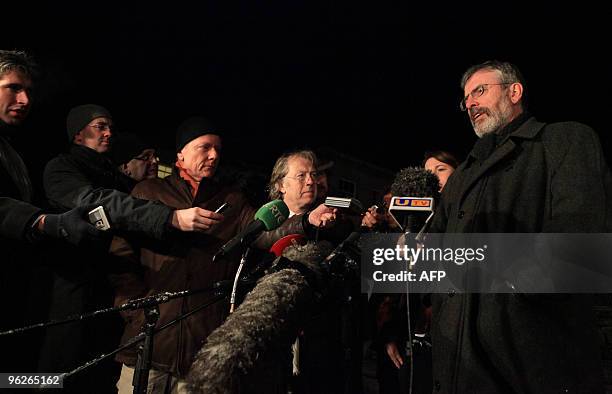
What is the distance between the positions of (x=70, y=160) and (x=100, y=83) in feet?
18.7

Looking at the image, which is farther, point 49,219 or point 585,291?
point 49,219

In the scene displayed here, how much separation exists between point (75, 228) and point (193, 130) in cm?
144

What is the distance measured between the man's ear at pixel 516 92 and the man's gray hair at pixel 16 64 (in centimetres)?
337

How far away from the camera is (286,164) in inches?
174

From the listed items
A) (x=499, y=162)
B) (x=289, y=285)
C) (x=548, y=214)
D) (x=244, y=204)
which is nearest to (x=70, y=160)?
(x=244, y=204)

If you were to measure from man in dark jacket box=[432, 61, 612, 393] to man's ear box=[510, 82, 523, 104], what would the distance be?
0.23 m

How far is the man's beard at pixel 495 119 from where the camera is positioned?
3031mm

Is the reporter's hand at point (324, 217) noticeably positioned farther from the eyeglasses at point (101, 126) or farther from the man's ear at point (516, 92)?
the eyeglasses at point (101, 126)

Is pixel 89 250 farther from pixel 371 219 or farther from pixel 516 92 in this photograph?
pixel 516 92

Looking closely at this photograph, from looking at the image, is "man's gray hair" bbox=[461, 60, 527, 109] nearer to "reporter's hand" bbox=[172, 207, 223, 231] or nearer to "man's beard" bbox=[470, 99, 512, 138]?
"man's beard" bbox=[470, 99, 512, 138]

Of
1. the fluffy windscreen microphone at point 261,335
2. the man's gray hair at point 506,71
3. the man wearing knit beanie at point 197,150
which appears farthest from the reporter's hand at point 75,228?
the man's gray hair at point 506,71

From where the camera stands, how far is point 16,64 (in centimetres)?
322

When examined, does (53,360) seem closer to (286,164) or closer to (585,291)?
(286,164)

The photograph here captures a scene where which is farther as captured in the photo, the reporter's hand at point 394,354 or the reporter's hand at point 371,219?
the reporter's hand at point 394,354
